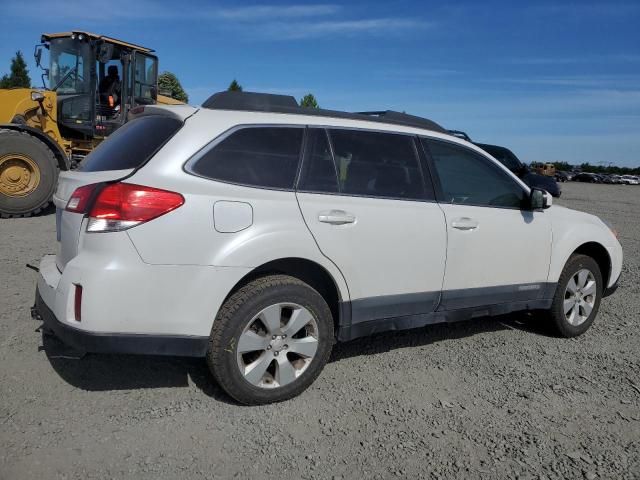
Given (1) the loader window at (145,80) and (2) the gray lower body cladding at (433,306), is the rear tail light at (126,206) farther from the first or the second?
(1) the loader window at (145,80)

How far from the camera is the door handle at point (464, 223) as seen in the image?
13.2 ft

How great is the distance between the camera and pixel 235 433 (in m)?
3.07

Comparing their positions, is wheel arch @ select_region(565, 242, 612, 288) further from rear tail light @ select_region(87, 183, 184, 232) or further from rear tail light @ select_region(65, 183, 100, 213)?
rear tail light @ select_region(65, 183, 100, 213)


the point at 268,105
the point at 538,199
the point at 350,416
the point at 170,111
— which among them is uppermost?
the point at 268,105

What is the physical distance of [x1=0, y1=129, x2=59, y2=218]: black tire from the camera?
31.1 ft

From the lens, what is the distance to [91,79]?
10.7 metres

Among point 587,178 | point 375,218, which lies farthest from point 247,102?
point 587,178

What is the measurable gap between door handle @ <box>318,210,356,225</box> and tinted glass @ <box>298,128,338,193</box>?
17 cm

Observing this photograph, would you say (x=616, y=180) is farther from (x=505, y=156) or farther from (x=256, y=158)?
(x=256, y=158)

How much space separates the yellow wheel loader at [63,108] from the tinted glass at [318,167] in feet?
23.0

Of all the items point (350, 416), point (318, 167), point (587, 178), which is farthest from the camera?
point (587, 178)

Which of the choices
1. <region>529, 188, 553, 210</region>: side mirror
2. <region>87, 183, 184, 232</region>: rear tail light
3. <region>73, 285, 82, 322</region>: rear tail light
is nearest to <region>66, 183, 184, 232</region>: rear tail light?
<region>87, 183, 184, 232</region>: rear tail light

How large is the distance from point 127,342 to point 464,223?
2438 mm

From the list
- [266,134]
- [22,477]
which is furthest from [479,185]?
[22,477]
